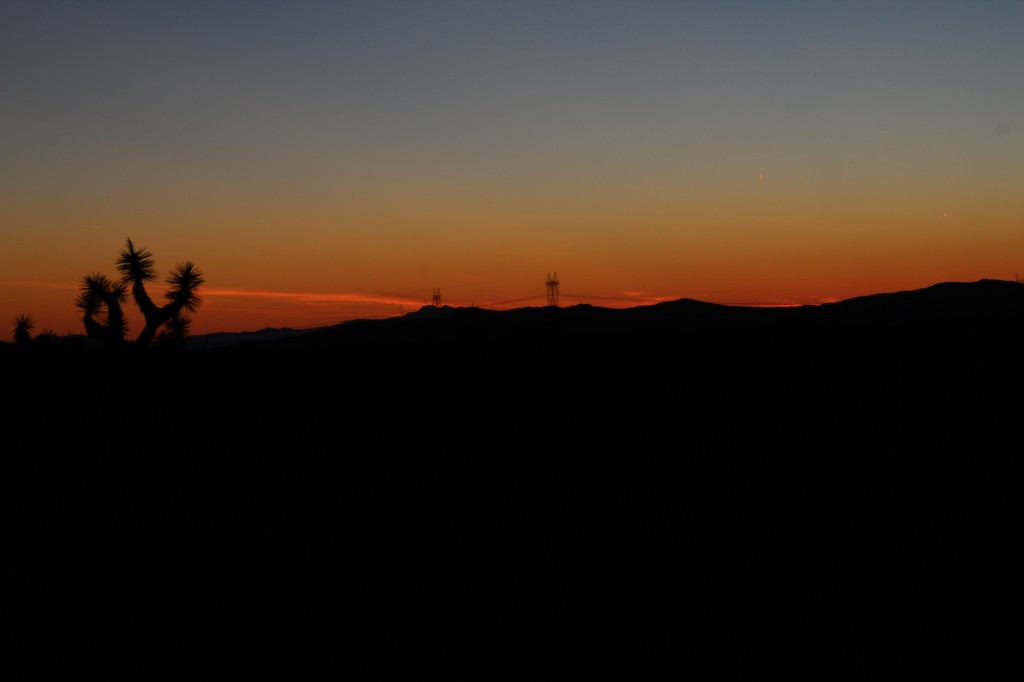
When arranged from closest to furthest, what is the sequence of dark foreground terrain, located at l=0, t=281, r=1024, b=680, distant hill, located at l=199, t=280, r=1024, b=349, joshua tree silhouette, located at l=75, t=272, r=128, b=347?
dark foreground terrain, located at l=0, t=281, r=1024, b=680, joshua tree silhouette, located at l=75, t=272, r=128, b=347, distant hill, located at l=199, t=280, r=1024, b=349

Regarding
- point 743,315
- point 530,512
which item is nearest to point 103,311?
point 530,512

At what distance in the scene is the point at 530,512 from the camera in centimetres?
1396

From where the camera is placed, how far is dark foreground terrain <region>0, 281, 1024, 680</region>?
9.27 m

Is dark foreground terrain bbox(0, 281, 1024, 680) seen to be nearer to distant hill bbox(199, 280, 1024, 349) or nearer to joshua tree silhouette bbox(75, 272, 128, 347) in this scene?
joshua tree silhouette bbox(75, 272, 128, 347)

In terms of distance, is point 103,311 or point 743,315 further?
point 743,315

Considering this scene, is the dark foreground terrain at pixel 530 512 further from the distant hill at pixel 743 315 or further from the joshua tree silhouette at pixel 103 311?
the distant hill at pixel 743 315

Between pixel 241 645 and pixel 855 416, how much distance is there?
43.4 ft

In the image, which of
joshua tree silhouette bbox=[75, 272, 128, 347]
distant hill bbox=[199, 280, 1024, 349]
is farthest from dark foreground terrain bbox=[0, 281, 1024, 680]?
distant hill bbox=[199, 280, 1024, 349]

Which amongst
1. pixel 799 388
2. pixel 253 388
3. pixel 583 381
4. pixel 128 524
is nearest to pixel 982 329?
pixel 799 388

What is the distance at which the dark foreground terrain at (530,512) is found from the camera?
9273 millimetres

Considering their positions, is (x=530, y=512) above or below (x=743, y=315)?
below

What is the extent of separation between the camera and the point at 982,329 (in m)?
23.7

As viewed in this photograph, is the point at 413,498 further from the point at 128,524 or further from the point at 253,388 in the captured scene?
the point at 253,388

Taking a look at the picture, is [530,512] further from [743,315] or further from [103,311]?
[743,315]
